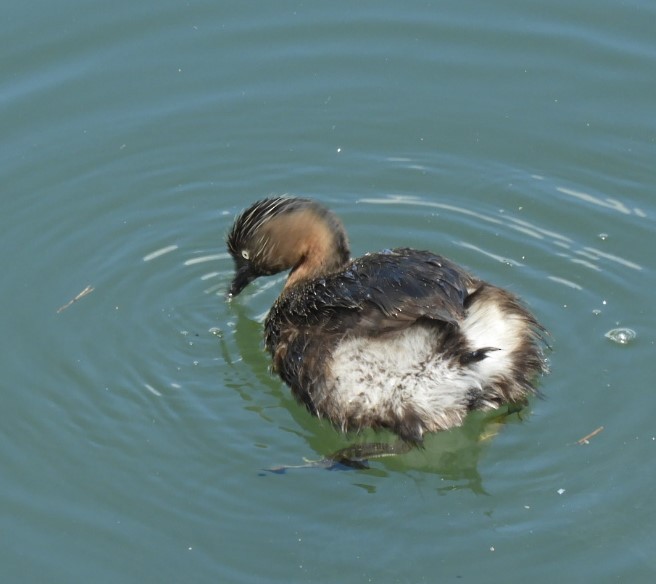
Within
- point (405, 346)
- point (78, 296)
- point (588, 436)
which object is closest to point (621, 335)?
point (588, 436)

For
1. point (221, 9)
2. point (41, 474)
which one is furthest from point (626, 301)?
point (221, 9)

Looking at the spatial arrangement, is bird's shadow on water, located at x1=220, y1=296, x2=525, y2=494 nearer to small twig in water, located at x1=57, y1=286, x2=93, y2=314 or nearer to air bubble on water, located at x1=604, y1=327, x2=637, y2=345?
air bubble on water, located at x1=604, y1=327, x2=637, y2=345

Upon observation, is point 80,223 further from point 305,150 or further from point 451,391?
point 451,391

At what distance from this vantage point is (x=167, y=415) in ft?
21.6

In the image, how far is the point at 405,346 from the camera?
20.1 feet

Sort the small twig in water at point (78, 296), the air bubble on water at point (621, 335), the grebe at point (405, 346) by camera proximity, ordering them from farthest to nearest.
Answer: the small twig in water at point (78, 296) < the air bubble on water at point (621, 335) < the grebe at point (405, 346)

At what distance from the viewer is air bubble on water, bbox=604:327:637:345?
22.6ft

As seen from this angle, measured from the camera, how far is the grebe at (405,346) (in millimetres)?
6105

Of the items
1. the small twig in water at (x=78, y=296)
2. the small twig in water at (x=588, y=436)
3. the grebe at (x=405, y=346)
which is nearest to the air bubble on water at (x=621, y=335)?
the grebe at (x=405, y=346)

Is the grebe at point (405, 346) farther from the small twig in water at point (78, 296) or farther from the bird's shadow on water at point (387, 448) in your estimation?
the small twig in water at point (78, 296)

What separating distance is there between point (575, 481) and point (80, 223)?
138 inches

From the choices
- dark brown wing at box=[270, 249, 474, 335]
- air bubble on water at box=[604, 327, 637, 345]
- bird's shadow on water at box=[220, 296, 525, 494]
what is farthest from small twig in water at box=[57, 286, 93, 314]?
air bubble on water at box=[604, 327, 637, 345]

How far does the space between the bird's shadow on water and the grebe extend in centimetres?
14

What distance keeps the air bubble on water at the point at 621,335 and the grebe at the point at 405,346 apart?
396mm
